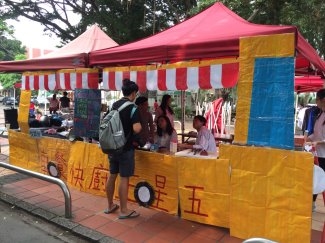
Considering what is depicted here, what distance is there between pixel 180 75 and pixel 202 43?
2.47ft

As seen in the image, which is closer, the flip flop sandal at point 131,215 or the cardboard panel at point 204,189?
the cardboard panel at point 204,189

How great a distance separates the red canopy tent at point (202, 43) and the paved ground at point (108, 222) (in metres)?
2.07

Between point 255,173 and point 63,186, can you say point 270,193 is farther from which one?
point 63,186

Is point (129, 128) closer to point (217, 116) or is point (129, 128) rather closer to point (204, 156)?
point (204, 156)

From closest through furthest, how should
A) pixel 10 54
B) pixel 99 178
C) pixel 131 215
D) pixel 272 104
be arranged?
pixel 272 104 → pixel 131 215 → pixel 99 178 → pixel 10 54

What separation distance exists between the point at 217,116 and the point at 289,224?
652 cm

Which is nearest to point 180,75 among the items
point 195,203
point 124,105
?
point 124,105

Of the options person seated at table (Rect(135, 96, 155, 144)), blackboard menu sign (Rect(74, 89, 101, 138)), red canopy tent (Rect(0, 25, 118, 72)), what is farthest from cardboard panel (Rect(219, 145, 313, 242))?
red canopy tent (Rect(0, 25, 118, 72))

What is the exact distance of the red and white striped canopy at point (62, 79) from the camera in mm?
5418

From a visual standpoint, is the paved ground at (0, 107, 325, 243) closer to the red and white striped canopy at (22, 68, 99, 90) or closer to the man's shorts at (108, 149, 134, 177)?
the man's shorts at (108, 149, 134, 177)

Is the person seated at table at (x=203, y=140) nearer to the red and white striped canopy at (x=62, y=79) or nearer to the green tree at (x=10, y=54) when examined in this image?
the red and white striped canopy at (x=62, y=79)

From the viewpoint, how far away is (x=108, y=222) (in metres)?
4.25

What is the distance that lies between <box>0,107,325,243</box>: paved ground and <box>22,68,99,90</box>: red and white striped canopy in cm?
177

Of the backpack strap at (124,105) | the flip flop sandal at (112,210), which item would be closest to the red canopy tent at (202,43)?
the backpack strap at (124,105)
